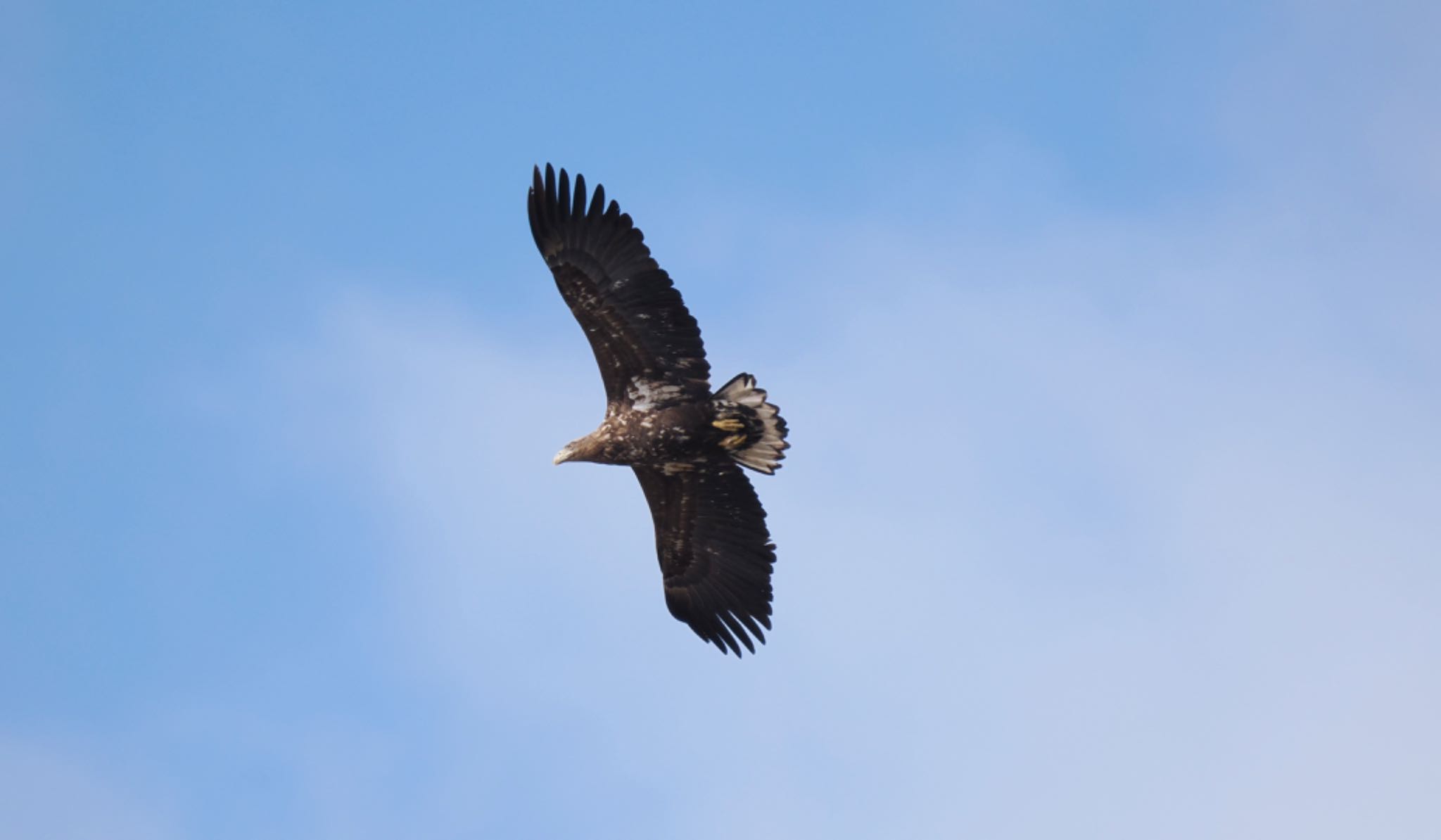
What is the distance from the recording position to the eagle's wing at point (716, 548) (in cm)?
1678

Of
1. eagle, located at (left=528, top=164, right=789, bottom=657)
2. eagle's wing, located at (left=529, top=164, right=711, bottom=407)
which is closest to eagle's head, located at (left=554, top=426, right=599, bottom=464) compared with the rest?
eagle, located at (left=528, top=164, right=789, bottom=657)

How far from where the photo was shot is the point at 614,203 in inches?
609

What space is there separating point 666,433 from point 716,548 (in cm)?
168

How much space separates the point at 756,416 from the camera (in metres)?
15.7

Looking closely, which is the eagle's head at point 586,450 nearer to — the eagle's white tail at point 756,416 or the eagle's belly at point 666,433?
the eagle's belly at point 666,433

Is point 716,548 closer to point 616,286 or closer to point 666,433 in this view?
point 666,433

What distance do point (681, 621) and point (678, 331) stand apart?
11.1 feet

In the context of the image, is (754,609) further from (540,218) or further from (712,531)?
(540,218)

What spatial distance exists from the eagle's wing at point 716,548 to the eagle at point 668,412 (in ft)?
0.03

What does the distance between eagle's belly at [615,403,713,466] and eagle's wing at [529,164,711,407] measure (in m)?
0.19

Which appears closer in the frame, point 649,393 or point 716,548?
point 649,393

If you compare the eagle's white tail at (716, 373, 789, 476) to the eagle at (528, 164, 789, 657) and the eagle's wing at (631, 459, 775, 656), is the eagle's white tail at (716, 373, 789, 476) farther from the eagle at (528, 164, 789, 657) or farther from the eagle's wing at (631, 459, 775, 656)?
the eagle's wing at (631, 459, 775, 656)

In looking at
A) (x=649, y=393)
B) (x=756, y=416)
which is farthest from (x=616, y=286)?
(x=756, y=416)

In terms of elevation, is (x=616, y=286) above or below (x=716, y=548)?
above
